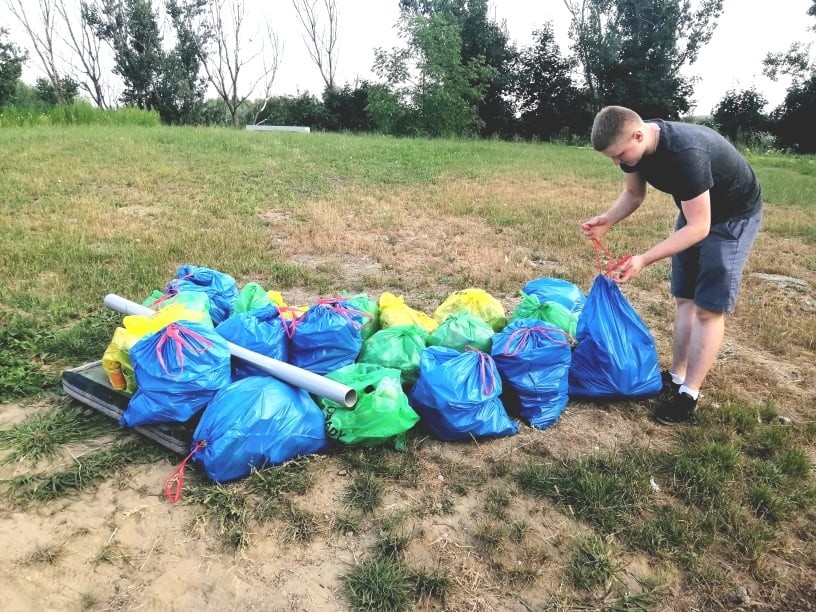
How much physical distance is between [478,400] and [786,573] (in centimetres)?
124

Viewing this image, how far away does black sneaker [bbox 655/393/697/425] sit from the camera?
9.29 ft

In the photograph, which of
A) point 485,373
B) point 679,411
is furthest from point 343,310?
point 679,411

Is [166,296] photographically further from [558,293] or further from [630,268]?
[630,268]

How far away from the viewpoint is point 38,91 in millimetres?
29344

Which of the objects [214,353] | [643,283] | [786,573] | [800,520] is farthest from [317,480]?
[643,283]

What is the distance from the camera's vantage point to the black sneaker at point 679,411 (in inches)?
111

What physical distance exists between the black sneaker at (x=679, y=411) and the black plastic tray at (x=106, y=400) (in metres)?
2.17

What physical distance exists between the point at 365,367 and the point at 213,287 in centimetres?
122

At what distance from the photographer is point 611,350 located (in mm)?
2855

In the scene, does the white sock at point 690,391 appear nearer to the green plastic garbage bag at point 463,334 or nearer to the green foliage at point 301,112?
the green plastic garbage bag at point 463,334

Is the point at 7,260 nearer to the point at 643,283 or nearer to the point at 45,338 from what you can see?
the point at 45,338

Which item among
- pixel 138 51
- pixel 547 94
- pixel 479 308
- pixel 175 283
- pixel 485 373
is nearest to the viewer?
pixel 485 373

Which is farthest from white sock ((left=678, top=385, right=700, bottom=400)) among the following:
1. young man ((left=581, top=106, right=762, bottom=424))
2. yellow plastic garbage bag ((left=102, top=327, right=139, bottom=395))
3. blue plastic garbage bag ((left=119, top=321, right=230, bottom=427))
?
yellow plastic garbage bag ((left=102, top=327, right=139, bottom=395))

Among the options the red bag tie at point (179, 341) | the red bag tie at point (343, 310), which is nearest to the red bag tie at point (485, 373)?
the red bag tie at point (343, 310)
